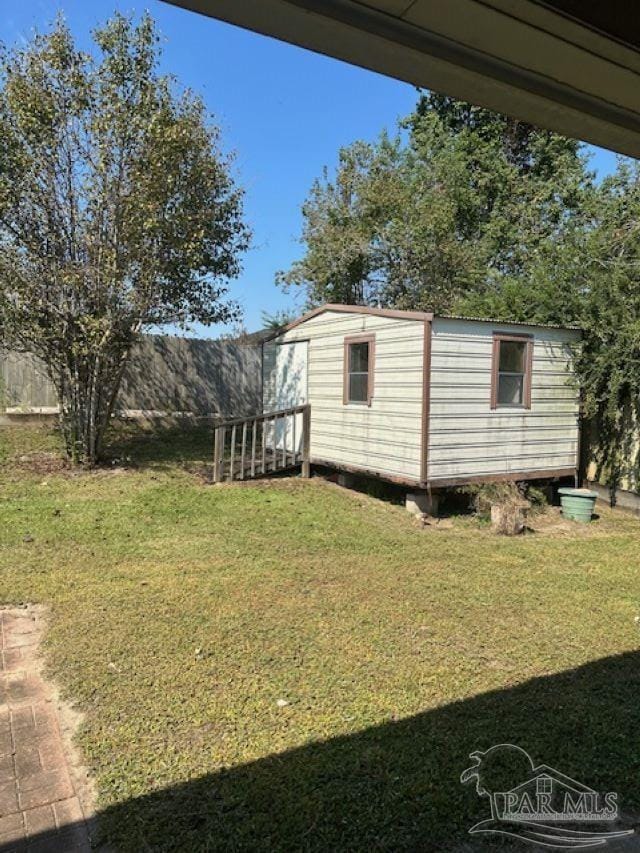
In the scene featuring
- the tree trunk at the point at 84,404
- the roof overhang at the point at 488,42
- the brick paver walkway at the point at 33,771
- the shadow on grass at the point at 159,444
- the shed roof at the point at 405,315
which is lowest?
the brick paver walkway at the point at 33,771

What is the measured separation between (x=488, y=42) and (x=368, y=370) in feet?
22.0

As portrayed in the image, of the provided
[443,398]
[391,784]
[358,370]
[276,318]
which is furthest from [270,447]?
[276,318]

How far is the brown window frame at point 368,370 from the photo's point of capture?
7809 millimetres

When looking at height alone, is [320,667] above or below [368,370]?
below

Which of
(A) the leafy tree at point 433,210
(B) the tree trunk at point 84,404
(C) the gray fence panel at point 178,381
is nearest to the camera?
(B) the tree trunk at point 84,404

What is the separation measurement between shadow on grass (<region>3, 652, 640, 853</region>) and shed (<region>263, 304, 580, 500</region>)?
4.40 m

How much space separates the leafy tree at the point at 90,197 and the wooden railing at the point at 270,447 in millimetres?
2220

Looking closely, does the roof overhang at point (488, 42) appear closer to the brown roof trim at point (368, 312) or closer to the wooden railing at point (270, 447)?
the brown roof trim at point (368, 312)

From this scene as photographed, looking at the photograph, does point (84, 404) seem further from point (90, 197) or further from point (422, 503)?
point (422, 503)

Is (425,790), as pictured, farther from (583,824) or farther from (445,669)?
(445,669)

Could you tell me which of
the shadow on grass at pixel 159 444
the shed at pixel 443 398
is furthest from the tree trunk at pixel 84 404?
the shed at pixel 443 398

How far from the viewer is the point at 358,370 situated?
325 inches

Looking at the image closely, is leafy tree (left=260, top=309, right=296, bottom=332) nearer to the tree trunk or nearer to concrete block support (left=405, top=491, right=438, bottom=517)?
the tree trunk

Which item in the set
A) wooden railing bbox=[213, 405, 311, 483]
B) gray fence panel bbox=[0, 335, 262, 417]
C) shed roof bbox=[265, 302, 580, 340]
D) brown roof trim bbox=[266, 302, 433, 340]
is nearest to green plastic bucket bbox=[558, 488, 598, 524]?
shed roof bbox=[265, 302, 580, 340]
